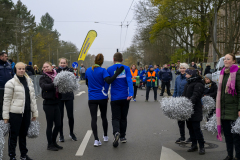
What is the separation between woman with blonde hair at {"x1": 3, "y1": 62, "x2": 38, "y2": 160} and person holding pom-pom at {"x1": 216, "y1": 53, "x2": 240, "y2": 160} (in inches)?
130

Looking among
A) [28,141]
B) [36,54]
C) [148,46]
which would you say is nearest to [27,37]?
[36,54]

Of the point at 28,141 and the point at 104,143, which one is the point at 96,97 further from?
the point at 28,141

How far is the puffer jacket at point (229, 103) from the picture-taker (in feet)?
17.1

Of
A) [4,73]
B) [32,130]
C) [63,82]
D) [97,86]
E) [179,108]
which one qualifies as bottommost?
[32,130]

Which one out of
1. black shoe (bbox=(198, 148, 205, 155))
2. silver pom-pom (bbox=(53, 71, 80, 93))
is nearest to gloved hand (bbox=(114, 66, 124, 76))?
silver pom-pom (bbox=(53, 71, 80, 93))

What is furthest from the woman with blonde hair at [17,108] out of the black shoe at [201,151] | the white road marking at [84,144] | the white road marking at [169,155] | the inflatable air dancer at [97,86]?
the black shoe at [201,151]

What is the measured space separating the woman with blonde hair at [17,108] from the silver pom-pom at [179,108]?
8.35 feet

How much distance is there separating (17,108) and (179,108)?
2.86 metres

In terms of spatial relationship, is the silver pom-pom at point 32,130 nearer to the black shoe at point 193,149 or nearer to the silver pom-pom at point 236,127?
the black shoe at point 193,149

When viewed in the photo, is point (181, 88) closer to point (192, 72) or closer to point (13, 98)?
point (192, 72)

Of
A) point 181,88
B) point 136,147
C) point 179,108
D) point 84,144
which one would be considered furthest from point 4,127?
point 181,88

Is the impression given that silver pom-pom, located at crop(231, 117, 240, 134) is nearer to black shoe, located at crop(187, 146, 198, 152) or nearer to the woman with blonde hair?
black shoe, located at crop(187, 146, 198, 152)

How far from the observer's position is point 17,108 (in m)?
5.43

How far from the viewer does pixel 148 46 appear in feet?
183
